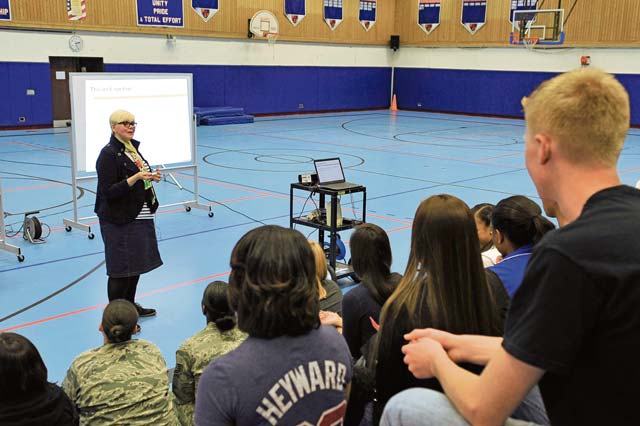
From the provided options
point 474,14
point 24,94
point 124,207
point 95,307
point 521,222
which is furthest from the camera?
point 474,14

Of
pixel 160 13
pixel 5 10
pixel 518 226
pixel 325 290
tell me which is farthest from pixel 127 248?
pixel 160 13

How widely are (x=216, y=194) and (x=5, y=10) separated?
11416 mm

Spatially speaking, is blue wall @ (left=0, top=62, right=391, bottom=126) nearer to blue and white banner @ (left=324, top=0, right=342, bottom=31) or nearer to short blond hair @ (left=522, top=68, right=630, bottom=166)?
blue and white banner @ (left=324, top=0, right=342, bottom=31)

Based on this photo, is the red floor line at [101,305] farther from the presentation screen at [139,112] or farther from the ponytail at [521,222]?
the ponytail at [521,222]

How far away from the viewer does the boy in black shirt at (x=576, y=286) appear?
4.82 ft

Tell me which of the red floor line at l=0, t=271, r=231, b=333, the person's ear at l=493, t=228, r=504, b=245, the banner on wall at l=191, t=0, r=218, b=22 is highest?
the banner on wall at l=191, t=0, r=218, b=22

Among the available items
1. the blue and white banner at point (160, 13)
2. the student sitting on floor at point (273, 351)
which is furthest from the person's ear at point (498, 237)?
the blue and white banner at point (160, 13)

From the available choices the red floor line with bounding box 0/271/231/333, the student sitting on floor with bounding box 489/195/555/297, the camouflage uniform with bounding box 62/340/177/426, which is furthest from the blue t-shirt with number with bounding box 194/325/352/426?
the red floor line with bounding box 0/271/231/333

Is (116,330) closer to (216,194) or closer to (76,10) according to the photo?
(216,194)

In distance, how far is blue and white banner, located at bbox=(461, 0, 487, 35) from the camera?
26.9 meters

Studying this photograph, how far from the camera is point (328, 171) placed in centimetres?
738

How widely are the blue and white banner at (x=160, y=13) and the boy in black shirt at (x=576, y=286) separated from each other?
71.9 feet

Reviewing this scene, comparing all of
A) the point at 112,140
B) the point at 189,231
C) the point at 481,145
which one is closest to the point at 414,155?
the point at 481,145

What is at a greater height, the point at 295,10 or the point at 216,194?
the point at 295,10
